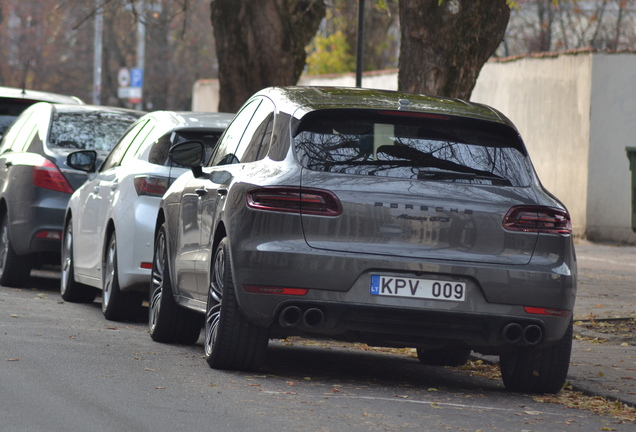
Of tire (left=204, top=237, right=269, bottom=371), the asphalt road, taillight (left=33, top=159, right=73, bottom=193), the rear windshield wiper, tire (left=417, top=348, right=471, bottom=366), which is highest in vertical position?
the rear windshield wiper

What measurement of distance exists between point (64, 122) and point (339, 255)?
22.4 ft

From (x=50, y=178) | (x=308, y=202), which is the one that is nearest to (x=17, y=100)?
(x=50, y=178)

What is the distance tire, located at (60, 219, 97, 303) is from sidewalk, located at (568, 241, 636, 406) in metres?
4.20

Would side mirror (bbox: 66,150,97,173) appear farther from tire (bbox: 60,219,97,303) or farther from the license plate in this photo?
the license plate

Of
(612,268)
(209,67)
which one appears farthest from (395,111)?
(209,67)

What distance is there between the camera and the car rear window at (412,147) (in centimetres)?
796

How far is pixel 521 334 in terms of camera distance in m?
7.91

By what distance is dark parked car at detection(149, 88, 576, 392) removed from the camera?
7734 millimetres

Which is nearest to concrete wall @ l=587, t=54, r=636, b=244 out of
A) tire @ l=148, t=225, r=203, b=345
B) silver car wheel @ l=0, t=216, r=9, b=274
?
silver car wheel @ l=0, t=216, r=9, b=274

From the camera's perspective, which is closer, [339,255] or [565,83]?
[339,255]

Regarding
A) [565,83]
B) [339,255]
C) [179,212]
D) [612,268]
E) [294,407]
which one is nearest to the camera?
[294,407]

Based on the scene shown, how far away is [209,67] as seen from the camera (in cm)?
6334

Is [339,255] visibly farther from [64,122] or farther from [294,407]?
[64,122]

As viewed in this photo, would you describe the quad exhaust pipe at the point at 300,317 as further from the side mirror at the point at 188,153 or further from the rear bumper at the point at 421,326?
the side mirror at the point at 188,153
